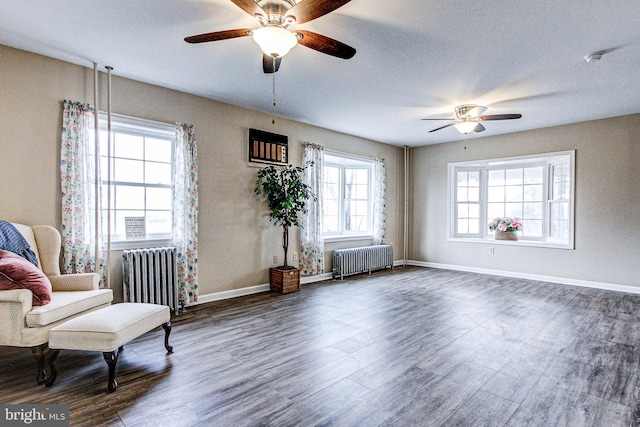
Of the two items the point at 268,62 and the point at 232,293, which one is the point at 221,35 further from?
the point at 232,293

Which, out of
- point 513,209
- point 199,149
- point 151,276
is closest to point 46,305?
point 151,276

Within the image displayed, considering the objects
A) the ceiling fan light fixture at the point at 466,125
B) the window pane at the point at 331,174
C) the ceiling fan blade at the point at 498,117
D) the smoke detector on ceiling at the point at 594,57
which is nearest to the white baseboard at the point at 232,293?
the window pane at the point at 331,174

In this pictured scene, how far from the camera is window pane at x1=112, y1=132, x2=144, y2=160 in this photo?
12.5 ft

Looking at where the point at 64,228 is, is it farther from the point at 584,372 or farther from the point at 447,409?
the point at 584,372

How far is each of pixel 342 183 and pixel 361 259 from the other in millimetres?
1555

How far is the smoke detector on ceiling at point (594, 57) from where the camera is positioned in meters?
3.07

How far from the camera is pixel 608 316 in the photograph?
3916 millimetres

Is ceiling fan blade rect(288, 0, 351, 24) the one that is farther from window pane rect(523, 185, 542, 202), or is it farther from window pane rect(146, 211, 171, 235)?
window pane rect(523, 185, 542, 202)

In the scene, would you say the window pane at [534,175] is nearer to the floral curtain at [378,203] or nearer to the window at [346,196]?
the floral curtain at [378,203]

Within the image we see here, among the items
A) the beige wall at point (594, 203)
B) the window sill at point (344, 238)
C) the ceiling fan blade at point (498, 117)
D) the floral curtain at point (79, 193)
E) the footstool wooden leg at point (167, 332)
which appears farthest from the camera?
the window sill at point (344, 238)

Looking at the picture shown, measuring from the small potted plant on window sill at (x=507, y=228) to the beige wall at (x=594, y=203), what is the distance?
0.23 metres

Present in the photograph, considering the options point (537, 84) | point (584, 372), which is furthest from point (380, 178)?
point (584, 372)

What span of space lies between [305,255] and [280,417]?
3652 millimetres

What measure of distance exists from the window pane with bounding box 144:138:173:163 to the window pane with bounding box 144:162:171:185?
7 centimetres
